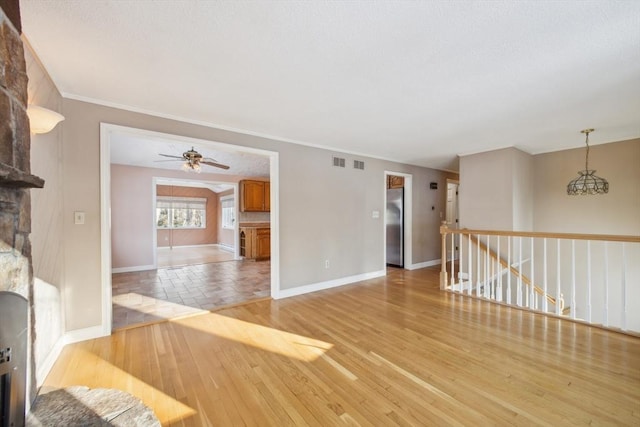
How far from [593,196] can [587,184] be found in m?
0.41

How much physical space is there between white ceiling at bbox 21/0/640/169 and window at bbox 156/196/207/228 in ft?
27.2

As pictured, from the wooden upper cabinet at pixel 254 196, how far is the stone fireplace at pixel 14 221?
6.06 m

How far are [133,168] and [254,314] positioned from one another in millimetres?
4892

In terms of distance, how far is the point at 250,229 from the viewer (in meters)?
7.34

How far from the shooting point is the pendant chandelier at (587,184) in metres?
4.09

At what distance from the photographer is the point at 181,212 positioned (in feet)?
34.8

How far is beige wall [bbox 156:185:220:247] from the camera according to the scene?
1018 cm

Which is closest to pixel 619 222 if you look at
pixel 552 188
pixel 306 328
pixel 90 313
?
pixel 552 188

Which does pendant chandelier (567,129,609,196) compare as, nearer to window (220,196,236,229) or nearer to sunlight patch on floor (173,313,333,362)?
sunlight patch on floor (173,313,333,362)

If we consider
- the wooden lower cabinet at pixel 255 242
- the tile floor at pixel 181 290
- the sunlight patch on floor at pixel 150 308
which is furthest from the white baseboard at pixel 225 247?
the sunlight patch on floor at pixel 150 308

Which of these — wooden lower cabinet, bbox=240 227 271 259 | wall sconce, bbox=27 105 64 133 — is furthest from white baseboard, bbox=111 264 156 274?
wall sconce, bbox=27 105 64 133

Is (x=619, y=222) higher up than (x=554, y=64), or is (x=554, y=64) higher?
(x=554, y=64)

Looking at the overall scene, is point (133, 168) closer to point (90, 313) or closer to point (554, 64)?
point (90, 313)

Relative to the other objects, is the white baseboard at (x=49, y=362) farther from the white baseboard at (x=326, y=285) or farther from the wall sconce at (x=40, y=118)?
the white baseboard at (x=326, y=285)
